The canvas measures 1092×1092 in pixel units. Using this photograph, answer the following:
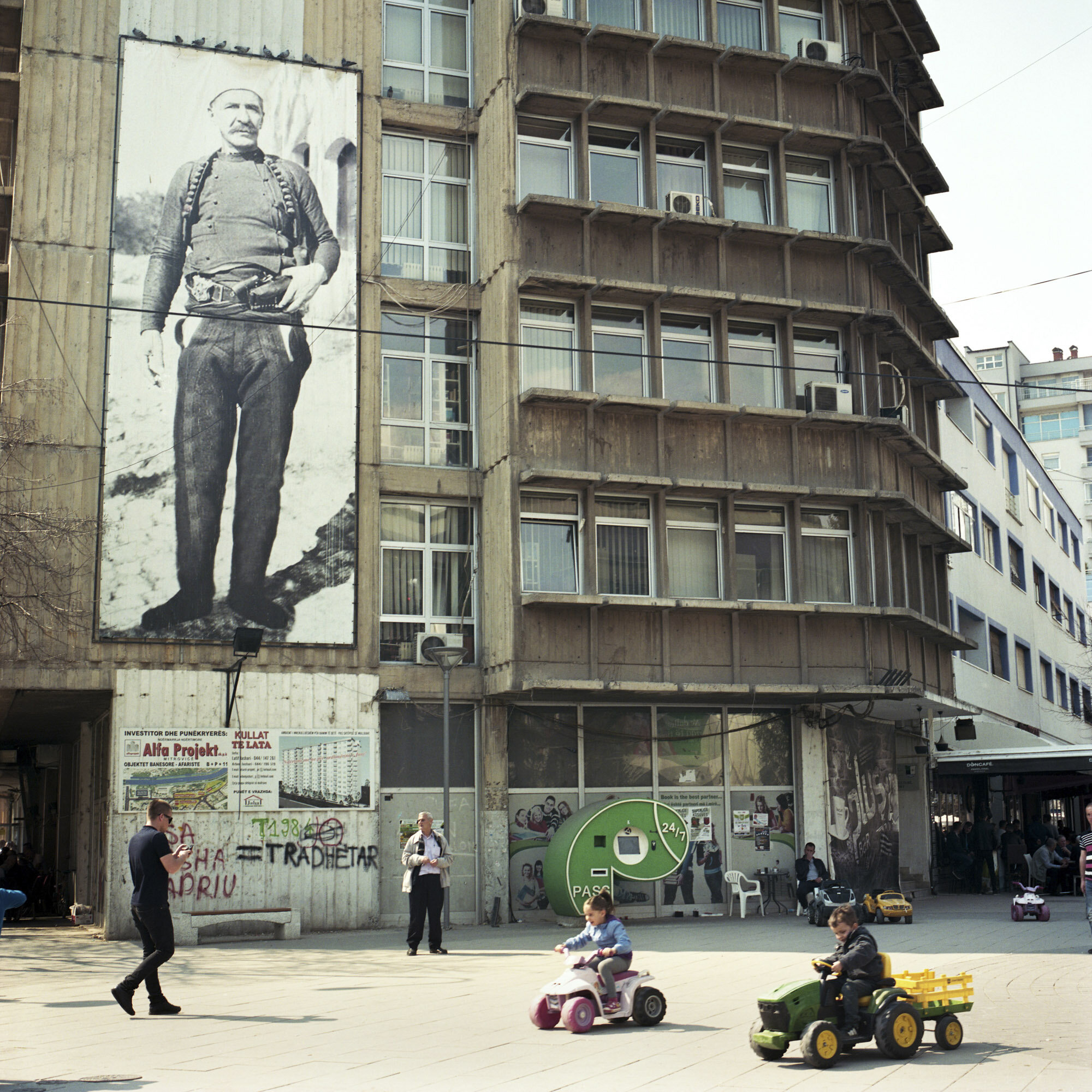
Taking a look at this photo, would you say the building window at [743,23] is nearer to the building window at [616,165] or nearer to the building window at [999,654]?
the building window at [616,165]

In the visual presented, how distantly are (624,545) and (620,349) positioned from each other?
355cm

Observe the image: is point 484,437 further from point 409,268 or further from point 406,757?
point 406,757

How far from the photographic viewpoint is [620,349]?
24.7 metres

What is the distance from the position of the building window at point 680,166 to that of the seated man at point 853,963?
58.5ft

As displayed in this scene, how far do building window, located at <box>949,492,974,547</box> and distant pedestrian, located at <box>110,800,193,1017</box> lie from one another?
97.6 feet

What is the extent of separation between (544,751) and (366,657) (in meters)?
3.58

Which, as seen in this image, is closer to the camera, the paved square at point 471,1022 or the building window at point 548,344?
the paved square at point 471,1022

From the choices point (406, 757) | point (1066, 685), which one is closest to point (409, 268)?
point (406, 757)

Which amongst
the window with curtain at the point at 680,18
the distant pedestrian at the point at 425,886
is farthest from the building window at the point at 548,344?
the distant pedestrian at the point at 425,886

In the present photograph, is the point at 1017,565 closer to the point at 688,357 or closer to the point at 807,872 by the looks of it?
the point at 688,357

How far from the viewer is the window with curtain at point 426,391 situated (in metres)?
24.4

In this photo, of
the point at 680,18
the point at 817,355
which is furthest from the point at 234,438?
the point at 680,18

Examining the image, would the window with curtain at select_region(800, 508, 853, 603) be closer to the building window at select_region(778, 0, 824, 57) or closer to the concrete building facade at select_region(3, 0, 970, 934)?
the concrete building facade at select_region(3, 0, 970, 934)

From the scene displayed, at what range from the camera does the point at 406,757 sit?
76.7ft
